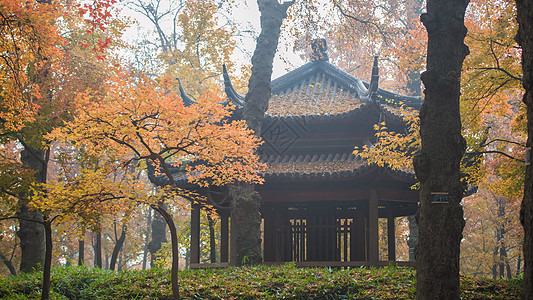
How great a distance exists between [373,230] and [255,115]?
13.0 feet

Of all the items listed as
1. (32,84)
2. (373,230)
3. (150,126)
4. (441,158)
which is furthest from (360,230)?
(32,84)

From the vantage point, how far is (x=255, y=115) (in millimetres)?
10727

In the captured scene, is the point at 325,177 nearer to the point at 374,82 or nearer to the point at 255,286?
the point at 374,82

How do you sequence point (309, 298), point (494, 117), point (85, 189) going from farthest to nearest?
point (494, 117) < point (309, 298) < point (85, 189)

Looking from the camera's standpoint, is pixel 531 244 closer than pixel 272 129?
Yes

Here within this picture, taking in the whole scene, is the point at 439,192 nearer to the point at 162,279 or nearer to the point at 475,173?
the point at 475,173

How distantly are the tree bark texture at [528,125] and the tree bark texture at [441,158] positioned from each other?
5.79 ft

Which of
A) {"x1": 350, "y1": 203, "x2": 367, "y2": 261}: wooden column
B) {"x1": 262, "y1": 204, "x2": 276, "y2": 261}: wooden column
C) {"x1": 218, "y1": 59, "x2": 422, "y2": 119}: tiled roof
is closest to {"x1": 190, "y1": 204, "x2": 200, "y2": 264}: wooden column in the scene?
{"x1": 262, "y1": 204, "x2": 276, "y2": 261}: wooden column

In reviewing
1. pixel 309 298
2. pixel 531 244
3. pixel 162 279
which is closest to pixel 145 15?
pixel 162 279

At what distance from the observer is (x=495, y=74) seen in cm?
802

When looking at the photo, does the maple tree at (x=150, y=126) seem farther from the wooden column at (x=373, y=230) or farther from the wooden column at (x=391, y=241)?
the wooden column at (x=391, y=241)

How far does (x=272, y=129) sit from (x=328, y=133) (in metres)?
1.55

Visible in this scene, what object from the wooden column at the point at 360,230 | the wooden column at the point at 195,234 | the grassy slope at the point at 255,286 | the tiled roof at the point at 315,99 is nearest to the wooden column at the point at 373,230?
the wooden column at the point at 360,230

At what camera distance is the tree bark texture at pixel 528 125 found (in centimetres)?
376
